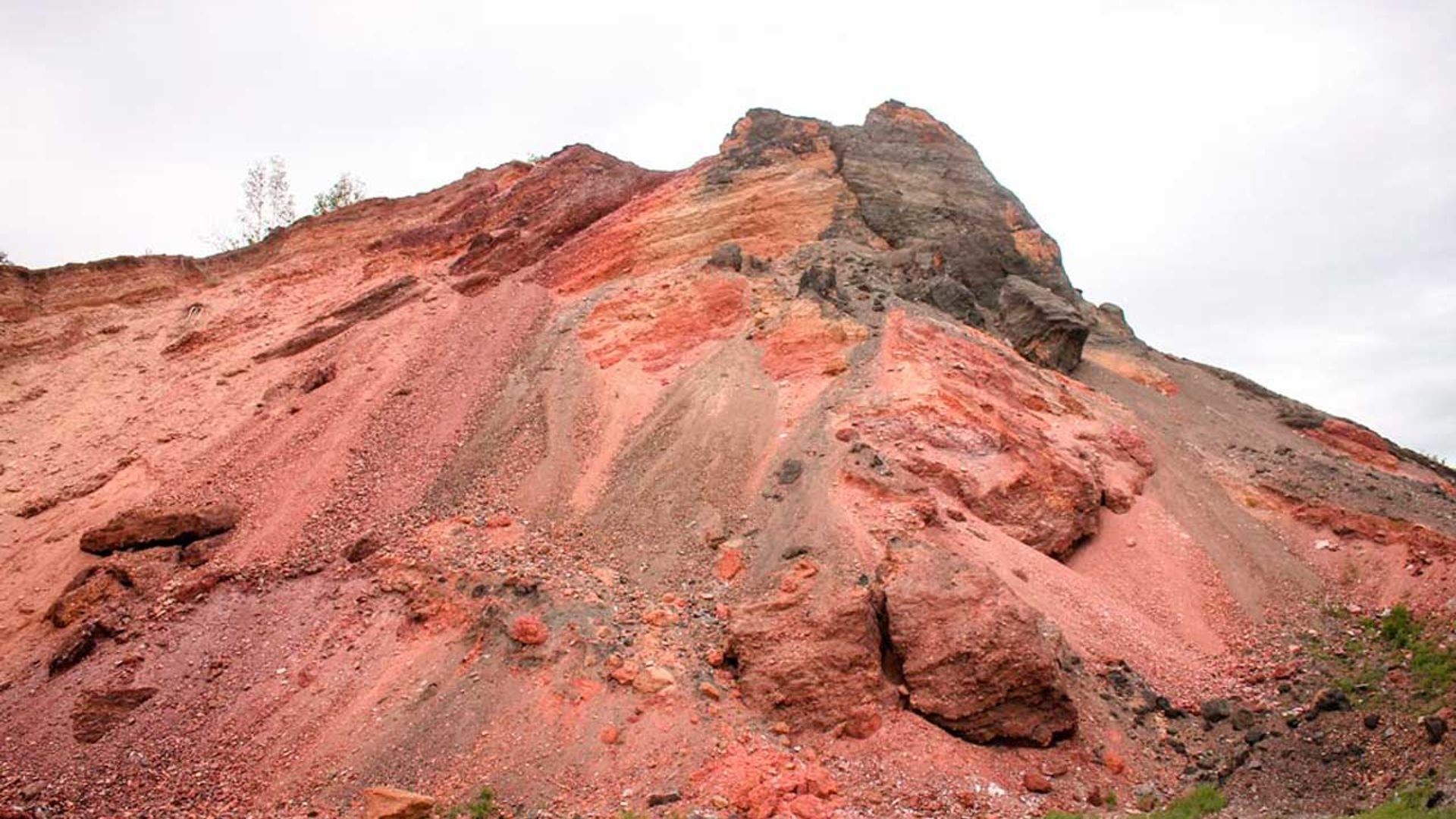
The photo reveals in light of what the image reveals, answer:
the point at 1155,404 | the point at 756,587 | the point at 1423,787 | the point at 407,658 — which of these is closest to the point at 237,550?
the point at 407,658

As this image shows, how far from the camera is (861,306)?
18328 millimetres

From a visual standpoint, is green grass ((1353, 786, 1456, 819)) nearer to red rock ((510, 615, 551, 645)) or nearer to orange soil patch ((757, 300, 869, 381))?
red rock ((510, 615, 551, 645))

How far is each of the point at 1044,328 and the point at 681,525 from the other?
1088 cm

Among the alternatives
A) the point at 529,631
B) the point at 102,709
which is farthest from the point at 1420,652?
the point at 102,709

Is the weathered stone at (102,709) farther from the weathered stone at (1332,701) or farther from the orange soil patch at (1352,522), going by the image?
the orange soil patch at (1352,522)

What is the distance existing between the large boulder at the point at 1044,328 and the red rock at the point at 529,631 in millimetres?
13104

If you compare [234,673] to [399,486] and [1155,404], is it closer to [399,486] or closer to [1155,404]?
[399,486]

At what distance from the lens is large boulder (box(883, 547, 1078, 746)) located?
35.1 ft

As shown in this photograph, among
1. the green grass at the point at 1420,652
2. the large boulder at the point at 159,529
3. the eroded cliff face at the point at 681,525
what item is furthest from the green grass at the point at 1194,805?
the large boulder at the point at 159,529

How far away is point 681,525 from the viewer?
1407cm

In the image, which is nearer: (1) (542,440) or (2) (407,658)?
(2) (407,658)

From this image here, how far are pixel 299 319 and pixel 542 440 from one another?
31.7ft

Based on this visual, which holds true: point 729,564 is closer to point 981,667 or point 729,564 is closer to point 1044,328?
point 981,667

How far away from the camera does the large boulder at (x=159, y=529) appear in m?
14.9
